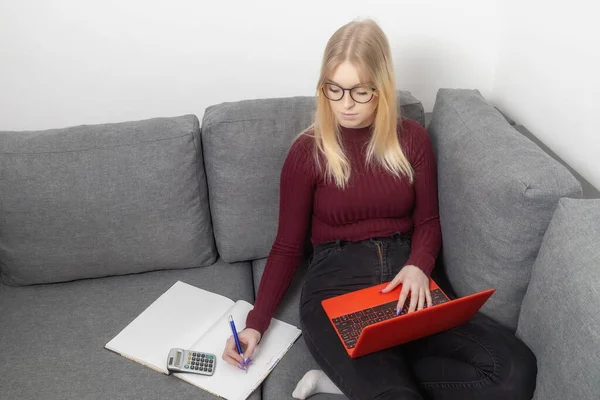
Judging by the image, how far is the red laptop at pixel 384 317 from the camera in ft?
3.36

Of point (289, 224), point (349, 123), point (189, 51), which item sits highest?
point (189, 51)

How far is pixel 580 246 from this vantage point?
3.33ft

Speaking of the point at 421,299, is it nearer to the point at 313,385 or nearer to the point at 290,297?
the point at 313,385

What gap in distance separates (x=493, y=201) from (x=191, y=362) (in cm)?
82

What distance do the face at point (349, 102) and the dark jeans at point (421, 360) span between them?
1.23ft

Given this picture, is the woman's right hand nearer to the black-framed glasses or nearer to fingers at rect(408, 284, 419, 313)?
fingers at rect(408, 284, 419, 313)

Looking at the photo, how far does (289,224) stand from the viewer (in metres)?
1.44

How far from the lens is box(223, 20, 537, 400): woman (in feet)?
3.84

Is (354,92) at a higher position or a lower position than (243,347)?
higher

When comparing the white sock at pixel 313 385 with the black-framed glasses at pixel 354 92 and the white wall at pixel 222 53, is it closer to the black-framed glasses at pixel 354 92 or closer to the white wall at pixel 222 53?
the black-framed glasses at pixel 354 92

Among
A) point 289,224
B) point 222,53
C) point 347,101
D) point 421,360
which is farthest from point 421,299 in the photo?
point 222,53

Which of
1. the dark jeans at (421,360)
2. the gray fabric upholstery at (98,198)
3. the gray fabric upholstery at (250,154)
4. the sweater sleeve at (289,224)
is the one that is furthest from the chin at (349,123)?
the gray fabric upholstery at (98,198)

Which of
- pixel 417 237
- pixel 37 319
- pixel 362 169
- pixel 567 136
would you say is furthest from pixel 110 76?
pixel 567 136

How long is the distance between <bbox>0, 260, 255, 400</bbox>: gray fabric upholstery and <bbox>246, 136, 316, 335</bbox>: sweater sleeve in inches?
6.8
